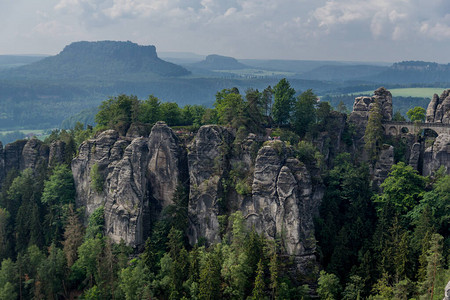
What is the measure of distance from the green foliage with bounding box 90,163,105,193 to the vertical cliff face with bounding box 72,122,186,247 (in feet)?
0.83

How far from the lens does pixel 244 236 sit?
48219 millimetres

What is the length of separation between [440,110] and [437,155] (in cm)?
1116

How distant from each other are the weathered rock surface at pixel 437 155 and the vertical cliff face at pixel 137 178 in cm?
3163

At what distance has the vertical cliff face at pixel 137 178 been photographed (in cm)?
5425

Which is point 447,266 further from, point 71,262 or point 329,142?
point 71,262

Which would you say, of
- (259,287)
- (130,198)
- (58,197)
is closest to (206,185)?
(130,198)

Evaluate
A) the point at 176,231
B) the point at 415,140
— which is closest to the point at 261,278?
the point at 176,231

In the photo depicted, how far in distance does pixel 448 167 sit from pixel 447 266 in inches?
743

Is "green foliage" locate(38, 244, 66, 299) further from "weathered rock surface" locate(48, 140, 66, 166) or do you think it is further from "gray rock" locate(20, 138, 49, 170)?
"gray rock" locate(20, 138, 49, 170)

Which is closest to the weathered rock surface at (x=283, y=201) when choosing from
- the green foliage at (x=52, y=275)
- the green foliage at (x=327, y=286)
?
the green foliage at (x=327, y=286)

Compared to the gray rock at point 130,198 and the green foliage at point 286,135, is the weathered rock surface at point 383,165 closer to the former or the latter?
the green foliage at point 286,135

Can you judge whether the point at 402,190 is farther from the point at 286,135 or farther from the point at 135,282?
the point at 135,282

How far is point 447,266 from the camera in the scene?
144 feet

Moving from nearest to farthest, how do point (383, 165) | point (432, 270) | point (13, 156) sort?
point (432, 270), point (383, 165), point (13, 156)
